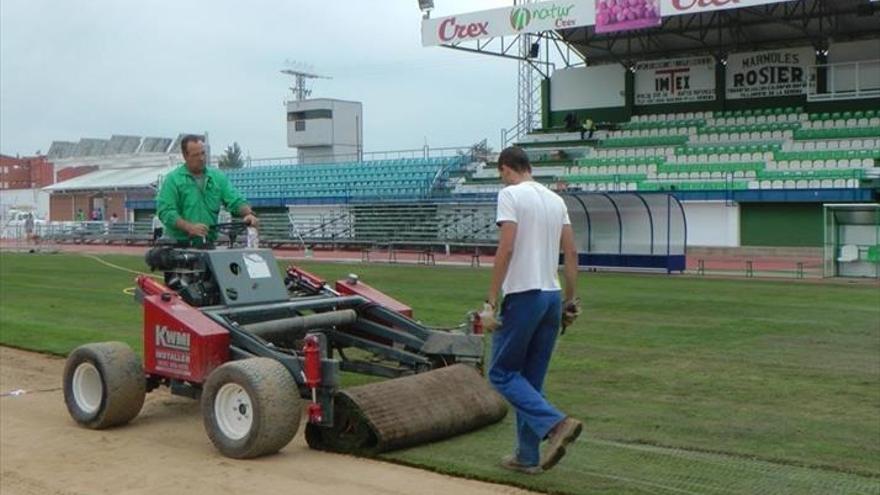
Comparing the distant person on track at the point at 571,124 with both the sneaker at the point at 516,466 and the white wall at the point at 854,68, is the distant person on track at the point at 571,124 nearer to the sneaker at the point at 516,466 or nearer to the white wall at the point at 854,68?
the white wall at the point at 854,68

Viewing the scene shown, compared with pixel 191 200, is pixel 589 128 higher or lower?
higher

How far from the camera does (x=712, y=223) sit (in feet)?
104

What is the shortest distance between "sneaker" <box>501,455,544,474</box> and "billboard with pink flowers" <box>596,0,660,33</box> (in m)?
27.3

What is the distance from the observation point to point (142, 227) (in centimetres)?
4666

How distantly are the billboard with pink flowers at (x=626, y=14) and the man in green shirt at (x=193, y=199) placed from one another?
2539 centimetres

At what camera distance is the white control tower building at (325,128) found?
202 feet

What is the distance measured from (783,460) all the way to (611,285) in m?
14.6

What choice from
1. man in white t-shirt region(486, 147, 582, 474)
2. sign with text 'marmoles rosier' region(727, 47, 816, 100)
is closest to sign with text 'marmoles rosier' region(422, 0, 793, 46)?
sign with text 'marmoles rosier' region(727, 47, 816, 100)

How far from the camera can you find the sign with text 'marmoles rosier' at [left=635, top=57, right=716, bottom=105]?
130 ft

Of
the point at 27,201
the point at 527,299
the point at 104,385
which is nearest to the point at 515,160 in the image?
the point at 527,299

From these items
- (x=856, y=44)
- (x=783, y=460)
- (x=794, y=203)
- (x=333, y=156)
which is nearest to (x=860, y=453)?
(x=783, y=460)

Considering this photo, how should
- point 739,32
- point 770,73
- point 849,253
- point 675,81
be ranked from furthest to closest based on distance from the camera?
1. point 675,81
2. point 770,73
3. point 739,32
4. point 849,253

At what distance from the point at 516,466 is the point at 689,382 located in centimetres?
363

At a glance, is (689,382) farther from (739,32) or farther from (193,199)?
(739,32)
